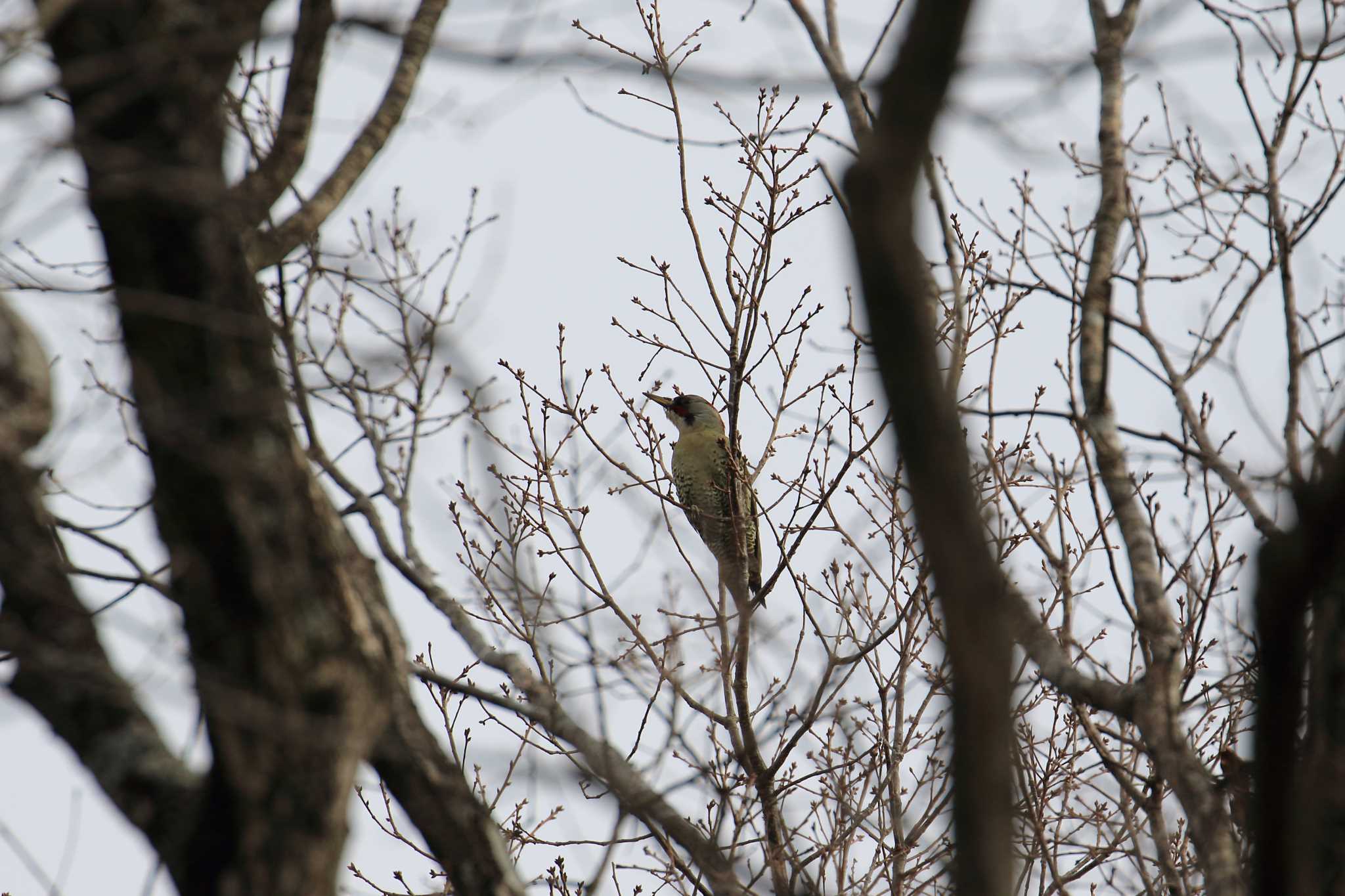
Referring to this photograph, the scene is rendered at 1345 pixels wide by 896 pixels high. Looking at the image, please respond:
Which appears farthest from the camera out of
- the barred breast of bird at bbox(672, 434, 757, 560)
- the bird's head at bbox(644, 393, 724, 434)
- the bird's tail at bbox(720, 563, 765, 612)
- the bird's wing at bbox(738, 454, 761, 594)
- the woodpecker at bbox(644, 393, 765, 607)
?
the bird's head at bbox(644, 393, 724, 434)

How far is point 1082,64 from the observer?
2.74 m

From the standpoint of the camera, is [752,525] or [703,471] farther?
[703,471]

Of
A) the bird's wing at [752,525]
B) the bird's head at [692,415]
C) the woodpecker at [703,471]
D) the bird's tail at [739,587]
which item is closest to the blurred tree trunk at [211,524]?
the bird's tail at [739,587]

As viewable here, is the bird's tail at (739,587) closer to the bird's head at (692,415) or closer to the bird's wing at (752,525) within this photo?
the bird's wing at (752,525)

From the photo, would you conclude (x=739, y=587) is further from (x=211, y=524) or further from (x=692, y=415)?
(x=692, y=415)

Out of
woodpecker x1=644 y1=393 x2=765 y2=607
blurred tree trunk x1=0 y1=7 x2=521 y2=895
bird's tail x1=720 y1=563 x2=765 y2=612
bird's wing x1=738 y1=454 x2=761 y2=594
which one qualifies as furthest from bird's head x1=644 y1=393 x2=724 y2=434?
blurred tree trunk x1=0 y1=7 x2=521 y2=895

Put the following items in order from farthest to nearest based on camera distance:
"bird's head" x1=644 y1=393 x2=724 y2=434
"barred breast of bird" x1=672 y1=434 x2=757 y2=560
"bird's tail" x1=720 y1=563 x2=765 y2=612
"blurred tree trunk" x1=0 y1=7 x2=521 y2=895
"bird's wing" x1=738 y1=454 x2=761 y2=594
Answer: "bird's head" x1=644 y1=393 x2=724 y2=434, "barred breast of bird" x1=672 y1=434 x2=757 y2=560, "bird's wing" x1=738 y1=454 x2=761 y2=594, "bird's tail" x1=720 y1=563 x2=765 y2=612, "blurred tree trunk" x1=0 y1=7 x2=521 y2=895

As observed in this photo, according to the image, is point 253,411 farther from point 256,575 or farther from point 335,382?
point 335,382

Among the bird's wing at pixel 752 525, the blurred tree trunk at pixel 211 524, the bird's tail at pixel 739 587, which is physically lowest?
the blurred tree trunk at pixel 211 524

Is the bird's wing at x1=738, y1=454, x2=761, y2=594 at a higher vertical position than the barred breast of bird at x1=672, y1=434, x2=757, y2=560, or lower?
lower

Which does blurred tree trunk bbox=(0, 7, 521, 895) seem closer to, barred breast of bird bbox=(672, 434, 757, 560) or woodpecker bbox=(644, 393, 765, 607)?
woodpecker bbox=(644, 393, 765, 607)

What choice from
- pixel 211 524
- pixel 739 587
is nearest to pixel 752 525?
pixel 739 587

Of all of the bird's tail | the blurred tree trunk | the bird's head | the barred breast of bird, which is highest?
the bird's head

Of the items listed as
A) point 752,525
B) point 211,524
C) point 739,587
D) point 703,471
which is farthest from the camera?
point 703,471
